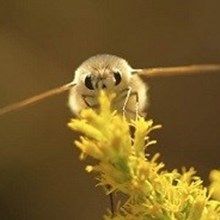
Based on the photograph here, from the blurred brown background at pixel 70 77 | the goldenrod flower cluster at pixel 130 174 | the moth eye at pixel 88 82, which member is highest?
the blurred brown background at pixel 70 77

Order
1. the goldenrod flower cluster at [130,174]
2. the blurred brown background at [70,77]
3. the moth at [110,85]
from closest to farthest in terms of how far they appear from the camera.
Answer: the goldenrod flower cluster at [130,174] → the moth at [110,85] → the blurred brown background at [70,77]

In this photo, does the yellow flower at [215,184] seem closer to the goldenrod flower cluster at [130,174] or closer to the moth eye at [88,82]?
the goldenrod flower cluster at [130,174]

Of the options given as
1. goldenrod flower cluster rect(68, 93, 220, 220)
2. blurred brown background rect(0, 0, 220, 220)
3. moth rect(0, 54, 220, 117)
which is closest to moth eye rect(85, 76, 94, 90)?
moth rect(0, 54, 220, 117)

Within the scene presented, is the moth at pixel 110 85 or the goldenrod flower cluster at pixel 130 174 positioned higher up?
the moth at pixel 110 85

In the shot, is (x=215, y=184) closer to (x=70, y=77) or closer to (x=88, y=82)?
(x=88, y=82)

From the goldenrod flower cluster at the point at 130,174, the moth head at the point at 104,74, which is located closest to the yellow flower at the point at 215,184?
the goldenrod flower cluster at the point at 130,174
